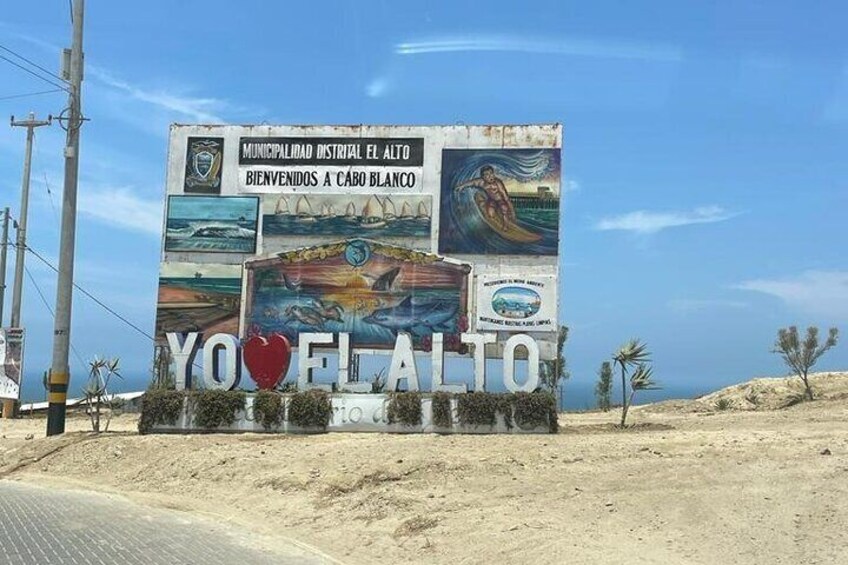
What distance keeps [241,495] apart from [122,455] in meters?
4.96

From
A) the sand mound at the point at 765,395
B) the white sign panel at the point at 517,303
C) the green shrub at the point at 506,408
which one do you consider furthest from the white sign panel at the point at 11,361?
the sand mound at the point at 765,395

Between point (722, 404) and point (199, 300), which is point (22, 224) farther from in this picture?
point (722, 404)

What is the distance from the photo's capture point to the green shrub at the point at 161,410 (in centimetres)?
2184

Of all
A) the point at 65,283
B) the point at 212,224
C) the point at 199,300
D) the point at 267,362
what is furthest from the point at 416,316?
the point at 65,283

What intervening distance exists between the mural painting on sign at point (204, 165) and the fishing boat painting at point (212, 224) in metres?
0.29

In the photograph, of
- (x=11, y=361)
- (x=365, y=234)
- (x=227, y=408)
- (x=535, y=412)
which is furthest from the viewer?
(x=11, y=361)

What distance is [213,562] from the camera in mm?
10812

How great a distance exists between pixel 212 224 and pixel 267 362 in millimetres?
4374

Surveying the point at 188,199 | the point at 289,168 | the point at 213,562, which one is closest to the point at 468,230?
the point at 289,168

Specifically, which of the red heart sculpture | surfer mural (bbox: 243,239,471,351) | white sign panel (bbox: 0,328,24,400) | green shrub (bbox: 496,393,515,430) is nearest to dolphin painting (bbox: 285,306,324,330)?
surfer mural (bbox: 243,239,471,351)

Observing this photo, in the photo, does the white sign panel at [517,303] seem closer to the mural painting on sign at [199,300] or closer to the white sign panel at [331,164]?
the white sign panel at [331,164]

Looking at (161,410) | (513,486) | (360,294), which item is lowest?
(513,486)

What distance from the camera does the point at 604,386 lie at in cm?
3900

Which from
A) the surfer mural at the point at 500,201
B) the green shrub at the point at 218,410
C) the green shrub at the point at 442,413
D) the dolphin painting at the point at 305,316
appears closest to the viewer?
the green shrub at the point at 442,413
